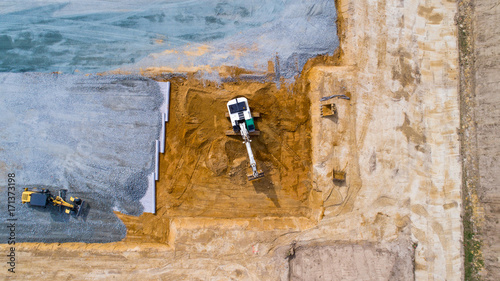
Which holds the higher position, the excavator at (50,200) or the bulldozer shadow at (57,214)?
the excavator at (50,200)

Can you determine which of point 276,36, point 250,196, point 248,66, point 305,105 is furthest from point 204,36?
point 250,196

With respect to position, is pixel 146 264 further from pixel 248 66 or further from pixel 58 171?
pixel 248 66

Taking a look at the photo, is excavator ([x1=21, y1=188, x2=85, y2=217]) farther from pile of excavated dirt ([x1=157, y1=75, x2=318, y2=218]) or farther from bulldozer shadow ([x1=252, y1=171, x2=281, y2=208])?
bulldozer shadow ([x1=252, y1=171, x2=281, y2=208])

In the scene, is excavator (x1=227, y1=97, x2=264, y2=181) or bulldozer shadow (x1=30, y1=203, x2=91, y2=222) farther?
bulldozer shadow (x1=30, y1=203, x2=91, y2=222)

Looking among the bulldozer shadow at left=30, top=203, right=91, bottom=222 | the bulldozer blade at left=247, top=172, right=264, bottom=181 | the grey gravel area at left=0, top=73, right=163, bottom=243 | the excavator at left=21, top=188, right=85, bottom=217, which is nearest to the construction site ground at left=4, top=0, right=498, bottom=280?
the bulldozer blade at left=247, top=172, right=264, bottom=181

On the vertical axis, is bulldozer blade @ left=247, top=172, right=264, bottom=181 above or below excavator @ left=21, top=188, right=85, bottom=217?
above

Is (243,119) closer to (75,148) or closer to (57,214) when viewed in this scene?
(75,148)

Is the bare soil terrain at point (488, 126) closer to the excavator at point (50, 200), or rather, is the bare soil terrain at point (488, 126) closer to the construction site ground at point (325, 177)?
A: the construction site ground at point (325, 177)

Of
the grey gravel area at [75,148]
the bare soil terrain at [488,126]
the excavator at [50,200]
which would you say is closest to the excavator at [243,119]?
the grey gravel area at [75,148]
